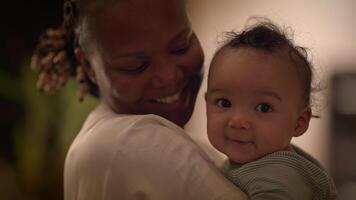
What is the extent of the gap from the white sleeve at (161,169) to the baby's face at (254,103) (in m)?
0.05

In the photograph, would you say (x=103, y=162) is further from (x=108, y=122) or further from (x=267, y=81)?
(x=267, y=81)

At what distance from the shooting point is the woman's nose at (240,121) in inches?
26.7

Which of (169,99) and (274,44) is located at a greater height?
(274,44)

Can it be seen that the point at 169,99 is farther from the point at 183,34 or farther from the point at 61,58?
the point at 61,58

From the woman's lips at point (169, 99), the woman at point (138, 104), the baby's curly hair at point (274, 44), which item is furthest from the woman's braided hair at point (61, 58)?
the baby's curly hair at point (274, 44)

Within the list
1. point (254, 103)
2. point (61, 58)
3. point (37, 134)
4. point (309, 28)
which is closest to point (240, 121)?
point (254, 103)

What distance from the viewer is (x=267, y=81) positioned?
0.68m

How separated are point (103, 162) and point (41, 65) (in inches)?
15.2

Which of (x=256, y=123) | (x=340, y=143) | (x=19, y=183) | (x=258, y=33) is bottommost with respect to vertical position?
(x=19, y=183)

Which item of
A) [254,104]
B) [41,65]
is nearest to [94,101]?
[41,65]

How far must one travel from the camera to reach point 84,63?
923mm

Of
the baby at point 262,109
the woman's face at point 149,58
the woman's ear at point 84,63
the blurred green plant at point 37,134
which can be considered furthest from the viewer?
the blurred green plant at point 37,134

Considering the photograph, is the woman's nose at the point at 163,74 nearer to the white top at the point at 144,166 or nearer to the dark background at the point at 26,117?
the white top at the point at 144,166

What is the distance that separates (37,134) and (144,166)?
452 mm
